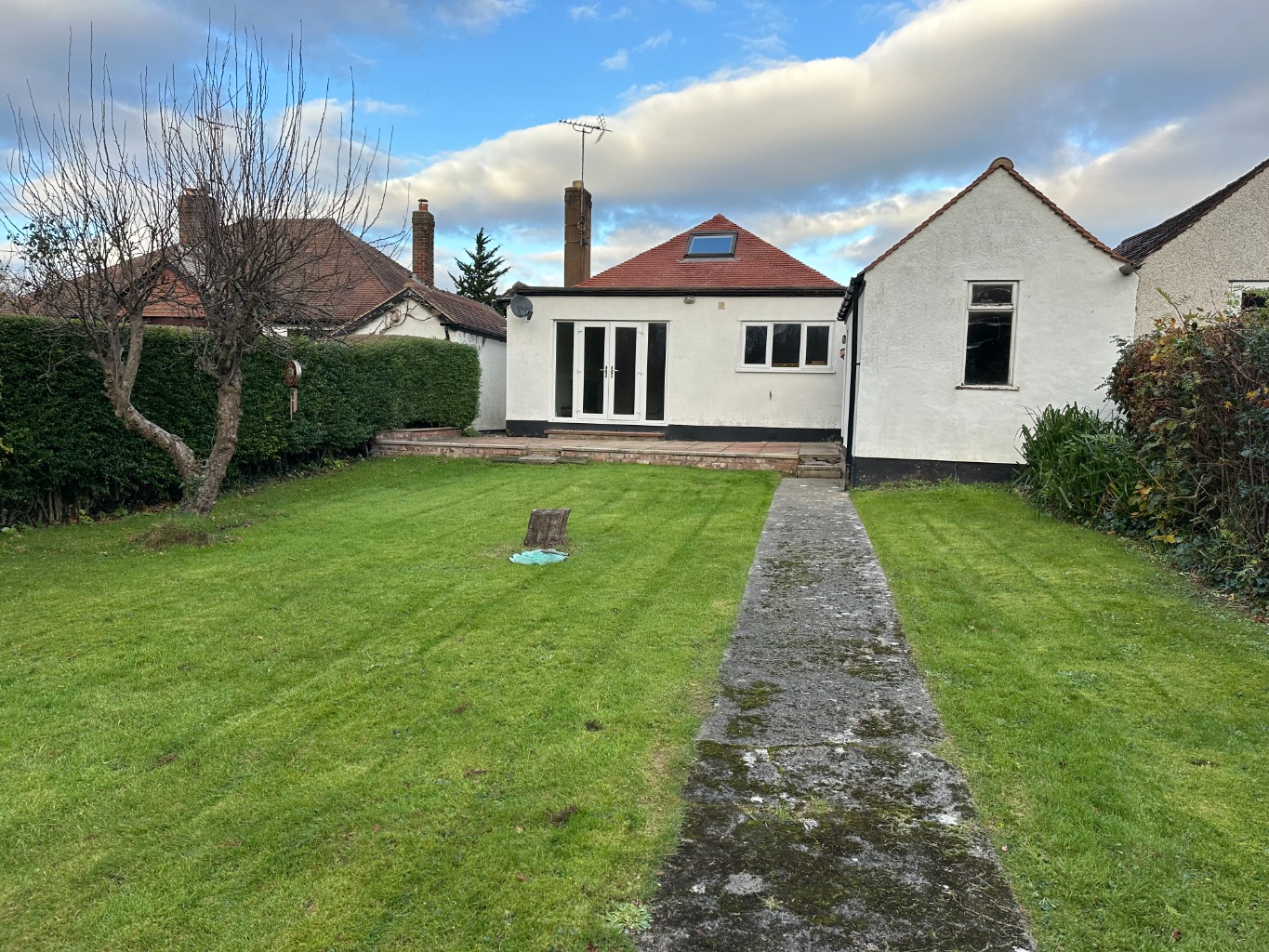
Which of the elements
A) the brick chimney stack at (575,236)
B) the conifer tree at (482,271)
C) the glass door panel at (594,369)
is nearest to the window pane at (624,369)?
the glass door panel at (594,369)

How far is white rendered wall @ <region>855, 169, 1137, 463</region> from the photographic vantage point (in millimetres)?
11039

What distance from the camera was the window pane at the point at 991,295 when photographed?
11.4 m

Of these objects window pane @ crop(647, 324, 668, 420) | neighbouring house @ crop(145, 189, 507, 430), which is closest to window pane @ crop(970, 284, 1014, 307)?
window pane @ crop(647, 324, 668, 420)

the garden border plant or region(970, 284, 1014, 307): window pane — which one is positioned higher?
region(970, 284, 1014, 307): window pane

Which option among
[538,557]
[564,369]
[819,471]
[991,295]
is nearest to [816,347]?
[819,471]

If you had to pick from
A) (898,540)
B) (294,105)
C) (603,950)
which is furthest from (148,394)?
(603,950)

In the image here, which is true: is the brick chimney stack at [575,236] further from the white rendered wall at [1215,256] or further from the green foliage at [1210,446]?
the green foliage at [1210,446]

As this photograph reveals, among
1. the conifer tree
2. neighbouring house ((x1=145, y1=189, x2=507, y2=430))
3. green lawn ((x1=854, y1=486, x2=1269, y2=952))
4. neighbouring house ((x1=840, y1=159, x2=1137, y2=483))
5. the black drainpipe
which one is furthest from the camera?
the conifer tree

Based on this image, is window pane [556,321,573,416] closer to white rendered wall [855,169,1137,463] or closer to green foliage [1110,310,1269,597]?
white rendered wall [855,169,1137,463]

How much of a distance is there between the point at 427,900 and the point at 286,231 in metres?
7.76

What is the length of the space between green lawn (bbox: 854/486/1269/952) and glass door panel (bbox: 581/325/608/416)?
11.3 m

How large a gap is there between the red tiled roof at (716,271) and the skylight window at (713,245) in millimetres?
135

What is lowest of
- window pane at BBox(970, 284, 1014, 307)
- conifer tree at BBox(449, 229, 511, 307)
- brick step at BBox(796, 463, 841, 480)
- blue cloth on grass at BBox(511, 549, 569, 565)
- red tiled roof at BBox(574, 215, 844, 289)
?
blue cloth on grass at BBox(511, 549, 569, 565)

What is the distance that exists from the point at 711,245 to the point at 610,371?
169 inches
